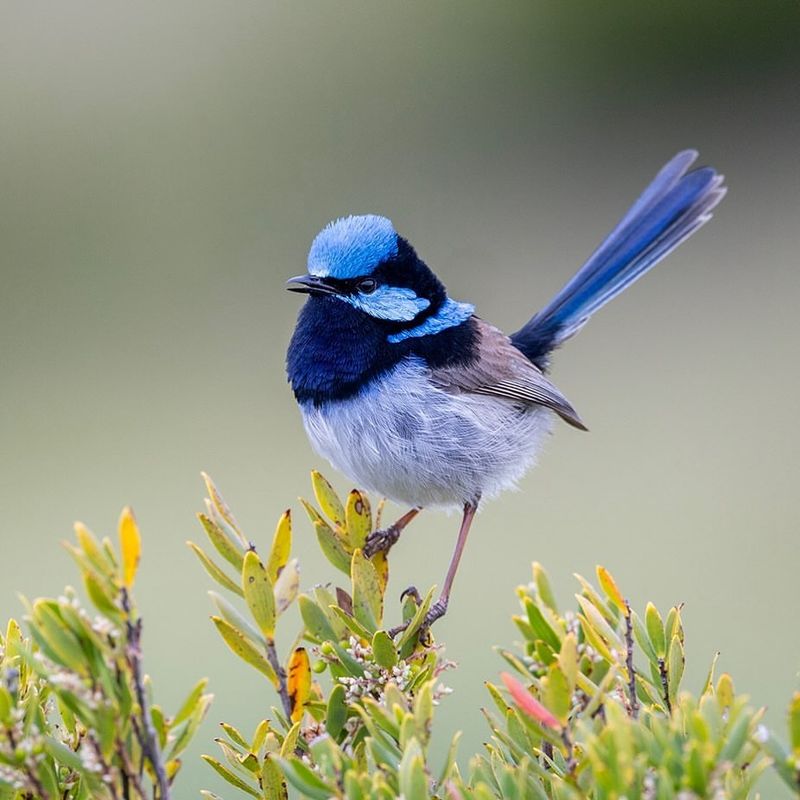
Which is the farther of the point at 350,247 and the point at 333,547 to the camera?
the point at 350,247

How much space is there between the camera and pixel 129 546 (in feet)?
3.33

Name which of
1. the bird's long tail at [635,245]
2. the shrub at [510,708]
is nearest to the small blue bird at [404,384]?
the bird's long tail at [635,245]

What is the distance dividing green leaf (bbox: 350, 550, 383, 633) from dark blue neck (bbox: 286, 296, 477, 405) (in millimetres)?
1199

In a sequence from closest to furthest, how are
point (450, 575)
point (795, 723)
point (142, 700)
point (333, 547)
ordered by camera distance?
point (795, 723)
point (142, 700)
point (333, 547)
point (450, 575)

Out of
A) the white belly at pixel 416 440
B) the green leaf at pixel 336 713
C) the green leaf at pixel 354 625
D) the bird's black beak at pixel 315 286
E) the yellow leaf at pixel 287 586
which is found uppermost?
the bird's black beak at pixel 315 286

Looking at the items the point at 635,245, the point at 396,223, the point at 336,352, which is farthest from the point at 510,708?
the point at 396,223

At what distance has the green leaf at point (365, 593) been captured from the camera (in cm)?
146

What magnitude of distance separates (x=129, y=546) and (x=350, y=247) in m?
1.65

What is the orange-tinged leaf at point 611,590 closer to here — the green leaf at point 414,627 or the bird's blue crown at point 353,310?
the green leaf at point 414,627

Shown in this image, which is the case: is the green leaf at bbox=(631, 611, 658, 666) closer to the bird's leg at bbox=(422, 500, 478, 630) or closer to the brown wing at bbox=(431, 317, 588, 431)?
the bird's leg at bbox=(422, 500, 478, 630)

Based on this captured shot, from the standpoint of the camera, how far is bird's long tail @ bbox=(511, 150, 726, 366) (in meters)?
3.22

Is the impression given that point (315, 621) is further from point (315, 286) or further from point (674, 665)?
point (315, 286)

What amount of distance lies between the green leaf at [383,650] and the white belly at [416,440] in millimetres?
1297

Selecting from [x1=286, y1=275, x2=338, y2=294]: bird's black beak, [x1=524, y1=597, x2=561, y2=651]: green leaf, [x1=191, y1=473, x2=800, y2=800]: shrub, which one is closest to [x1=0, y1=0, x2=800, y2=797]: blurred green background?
[x1=286, y1=275, x2=338, y2=294]: bird's black beak
